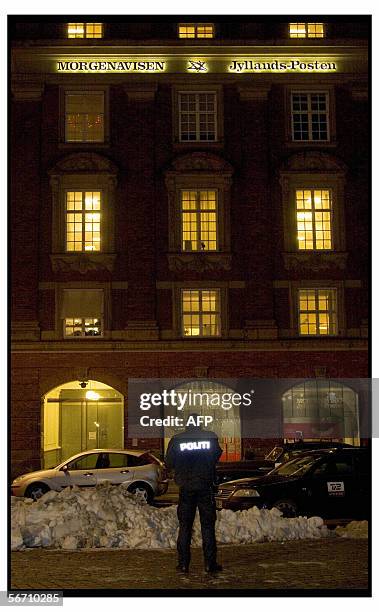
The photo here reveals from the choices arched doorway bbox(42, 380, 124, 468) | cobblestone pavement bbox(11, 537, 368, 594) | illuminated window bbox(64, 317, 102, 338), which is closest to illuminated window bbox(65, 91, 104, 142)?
illuminated window bbox(64, 317, 102, 338)

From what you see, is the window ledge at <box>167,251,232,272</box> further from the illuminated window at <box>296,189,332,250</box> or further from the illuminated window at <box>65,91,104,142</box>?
the illuminated window at <box>65,91,104,142</box>

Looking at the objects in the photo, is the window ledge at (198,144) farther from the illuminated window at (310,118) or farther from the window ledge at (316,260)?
the window ledge at (316,260)

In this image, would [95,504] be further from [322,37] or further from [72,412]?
[322,37]

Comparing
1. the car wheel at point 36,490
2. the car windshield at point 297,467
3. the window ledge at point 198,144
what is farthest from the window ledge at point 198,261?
the car windshield at point 297,467

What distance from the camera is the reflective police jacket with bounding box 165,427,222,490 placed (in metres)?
12.2

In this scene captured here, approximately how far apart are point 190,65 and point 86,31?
3.67 m

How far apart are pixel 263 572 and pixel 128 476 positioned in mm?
9385

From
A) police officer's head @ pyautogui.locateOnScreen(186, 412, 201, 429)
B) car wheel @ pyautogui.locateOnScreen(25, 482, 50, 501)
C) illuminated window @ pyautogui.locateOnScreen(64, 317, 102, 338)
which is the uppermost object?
illuminated window @ pyautogui.locateOnScreen(64, 317, 102, 338)

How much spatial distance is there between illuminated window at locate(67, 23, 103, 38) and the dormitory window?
8.54 m

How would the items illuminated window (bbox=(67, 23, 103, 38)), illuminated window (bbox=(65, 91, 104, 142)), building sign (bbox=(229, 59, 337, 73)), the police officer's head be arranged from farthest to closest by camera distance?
illuminated window (bbox=(65, 91, 104, 142)) → building sign (bbox=(229, 59, 337, 73)) → illuminated window (bbox=(67, 23, 103, 38)) → the police officer's head

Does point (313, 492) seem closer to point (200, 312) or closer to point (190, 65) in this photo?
point (200, 312)

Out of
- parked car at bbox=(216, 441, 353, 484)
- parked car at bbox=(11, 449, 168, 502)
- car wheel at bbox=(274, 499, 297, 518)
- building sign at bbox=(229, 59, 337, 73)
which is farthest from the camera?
building sign at bbox=(229, 59, 337, 73)

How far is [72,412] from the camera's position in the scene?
31.2m

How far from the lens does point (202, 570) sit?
12328 millimetres
